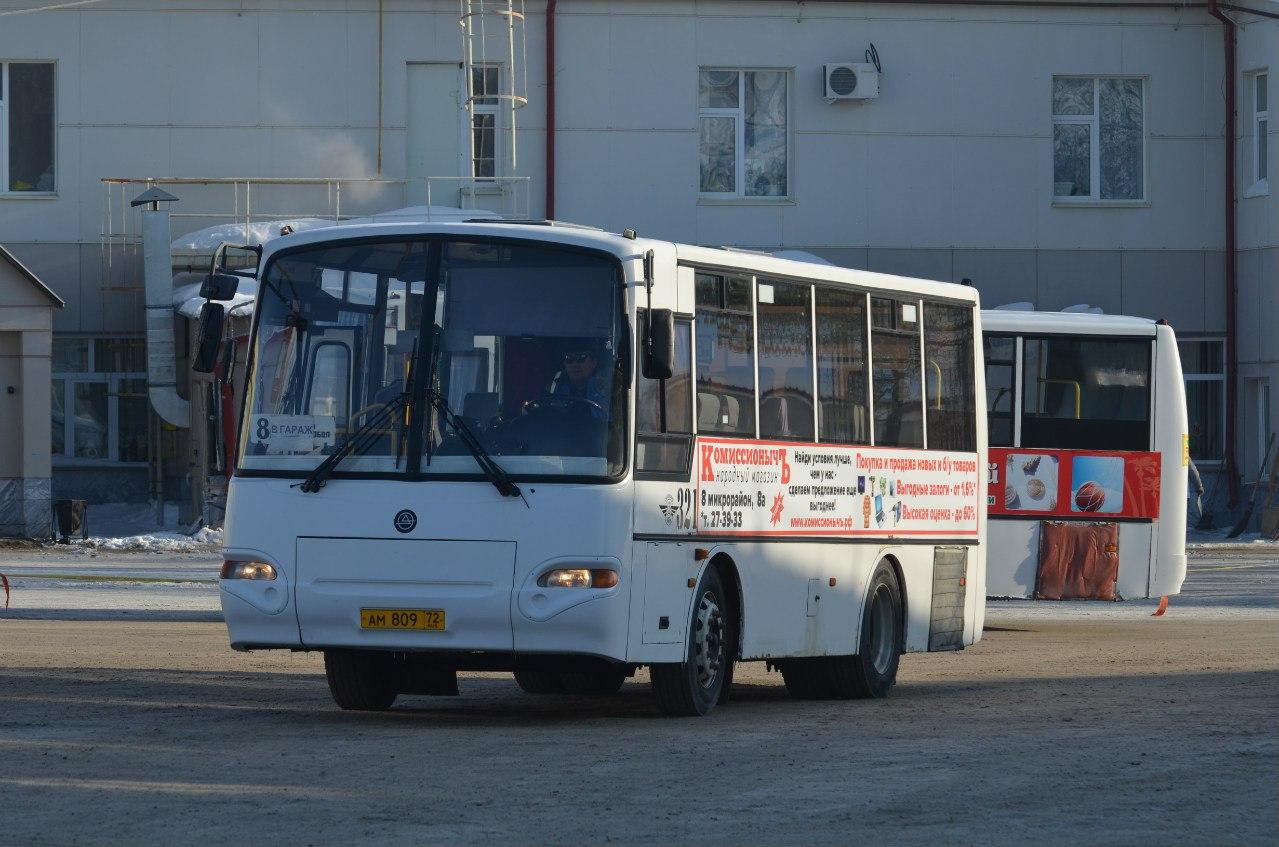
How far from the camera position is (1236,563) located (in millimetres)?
31984

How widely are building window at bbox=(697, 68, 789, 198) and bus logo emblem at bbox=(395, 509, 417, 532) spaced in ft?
81.7

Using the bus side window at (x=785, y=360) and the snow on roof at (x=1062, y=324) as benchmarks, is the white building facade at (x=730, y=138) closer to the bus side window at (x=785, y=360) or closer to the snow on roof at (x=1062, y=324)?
the snow on roof at (x=1062, y=324)

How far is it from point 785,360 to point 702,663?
7.08ft

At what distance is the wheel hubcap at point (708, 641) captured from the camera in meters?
13.0

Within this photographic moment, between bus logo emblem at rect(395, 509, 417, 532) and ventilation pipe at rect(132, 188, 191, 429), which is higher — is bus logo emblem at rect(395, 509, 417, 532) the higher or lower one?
the lower one

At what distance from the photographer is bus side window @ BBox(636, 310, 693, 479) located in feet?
41.0

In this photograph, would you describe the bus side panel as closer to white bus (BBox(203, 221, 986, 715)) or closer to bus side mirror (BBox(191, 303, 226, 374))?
white bus (BBox(203, 221, 986, 715))

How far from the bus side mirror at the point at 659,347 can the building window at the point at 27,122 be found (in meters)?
25.5

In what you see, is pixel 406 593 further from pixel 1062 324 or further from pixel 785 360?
pixel 1062 324

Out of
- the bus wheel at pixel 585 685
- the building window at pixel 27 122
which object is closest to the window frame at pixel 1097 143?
the building window at pixel 27 122

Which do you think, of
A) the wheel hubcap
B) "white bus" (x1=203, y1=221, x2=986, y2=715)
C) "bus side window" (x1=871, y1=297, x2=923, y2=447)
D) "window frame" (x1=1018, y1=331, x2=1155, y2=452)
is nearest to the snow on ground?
"window frame" (x1=1018, y1=331, x2=1155, y2=452)

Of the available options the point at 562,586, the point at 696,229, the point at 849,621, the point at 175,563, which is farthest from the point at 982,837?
the point at 696,229

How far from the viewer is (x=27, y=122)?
35.8 metres

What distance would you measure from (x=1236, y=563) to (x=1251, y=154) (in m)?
8.51
